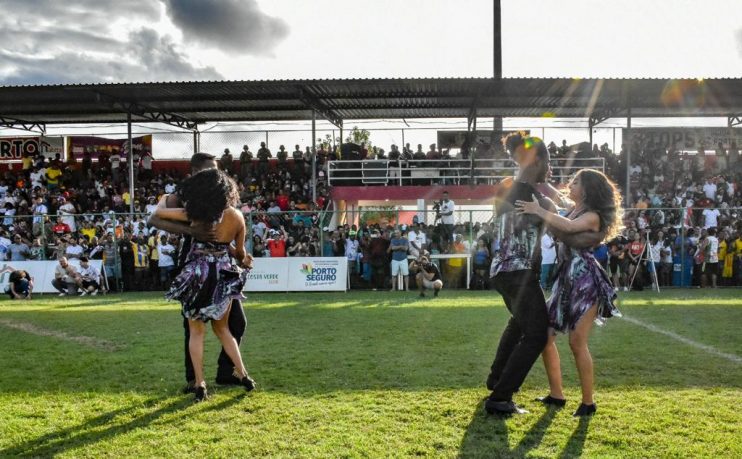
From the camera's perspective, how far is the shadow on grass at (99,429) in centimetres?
399

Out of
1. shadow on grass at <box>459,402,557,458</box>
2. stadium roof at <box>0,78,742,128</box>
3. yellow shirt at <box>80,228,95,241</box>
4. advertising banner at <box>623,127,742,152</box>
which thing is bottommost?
shadow on grass at <box>459,402,557,458</box>

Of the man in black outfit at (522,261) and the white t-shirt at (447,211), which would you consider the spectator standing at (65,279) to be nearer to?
the white t-shirt at (447,211)

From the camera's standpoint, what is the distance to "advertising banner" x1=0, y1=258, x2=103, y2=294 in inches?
692

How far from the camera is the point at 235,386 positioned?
18.5 ft

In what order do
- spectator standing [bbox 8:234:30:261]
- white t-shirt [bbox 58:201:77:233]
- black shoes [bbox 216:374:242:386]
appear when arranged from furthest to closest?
white t-shirt [bbox 58:201:77:233]
spectator standing [bbox 8:234:30:261]
black shoes [bbox 216:374:242:386]

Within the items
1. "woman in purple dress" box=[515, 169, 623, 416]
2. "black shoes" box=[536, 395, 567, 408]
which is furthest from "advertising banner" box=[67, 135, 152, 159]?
"woman in purple dress" box=[515, 169, 623, 416]

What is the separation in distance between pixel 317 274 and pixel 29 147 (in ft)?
65.4

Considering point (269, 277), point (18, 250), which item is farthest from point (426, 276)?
point (18, 250)

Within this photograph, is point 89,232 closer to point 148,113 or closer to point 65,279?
point 65,279

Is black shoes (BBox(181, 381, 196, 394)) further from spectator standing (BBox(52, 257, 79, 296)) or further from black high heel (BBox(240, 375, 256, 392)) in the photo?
spectator standing (BBox(52, 257, 79, 296))

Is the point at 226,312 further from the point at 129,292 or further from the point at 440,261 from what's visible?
the point at 129,292

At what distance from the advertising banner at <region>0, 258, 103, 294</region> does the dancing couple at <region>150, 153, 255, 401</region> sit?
542 inches

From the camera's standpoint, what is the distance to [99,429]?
4.40 meters

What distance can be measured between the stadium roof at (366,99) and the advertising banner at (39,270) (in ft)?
19.8
